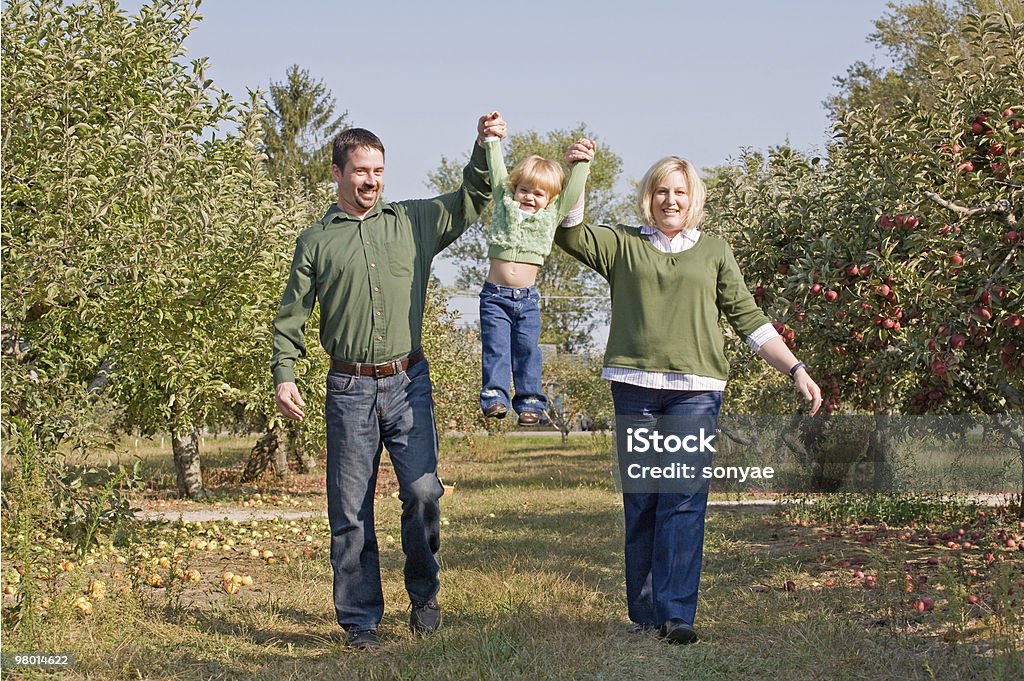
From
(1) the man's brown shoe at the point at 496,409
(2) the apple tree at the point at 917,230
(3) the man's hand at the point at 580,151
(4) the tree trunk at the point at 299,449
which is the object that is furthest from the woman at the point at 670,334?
(4) the tree trunk at the point at 299,449

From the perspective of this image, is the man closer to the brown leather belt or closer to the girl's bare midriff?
the brown leather belt

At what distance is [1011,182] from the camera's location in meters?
6.92

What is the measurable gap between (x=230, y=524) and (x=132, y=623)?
20.0ft

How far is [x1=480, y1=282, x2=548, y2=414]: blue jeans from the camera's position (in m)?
4.84

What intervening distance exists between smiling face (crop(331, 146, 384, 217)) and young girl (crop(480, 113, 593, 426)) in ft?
1.78

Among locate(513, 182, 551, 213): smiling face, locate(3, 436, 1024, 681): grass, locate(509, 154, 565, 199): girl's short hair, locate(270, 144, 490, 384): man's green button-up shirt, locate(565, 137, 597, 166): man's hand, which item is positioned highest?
locate(565, 137, 597, 166): man's hand

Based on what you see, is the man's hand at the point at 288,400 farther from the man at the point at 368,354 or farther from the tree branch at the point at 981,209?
the tree branch at the point at 981,209

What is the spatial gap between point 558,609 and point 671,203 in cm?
222

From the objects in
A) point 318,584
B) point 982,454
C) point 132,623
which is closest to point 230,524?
point 318,584

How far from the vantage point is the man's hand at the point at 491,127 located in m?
4.89

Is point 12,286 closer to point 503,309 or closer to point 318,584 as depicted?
point 318,584

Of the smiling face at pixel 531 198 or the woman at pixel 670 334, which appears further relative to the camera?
the woman at pixel 670 334

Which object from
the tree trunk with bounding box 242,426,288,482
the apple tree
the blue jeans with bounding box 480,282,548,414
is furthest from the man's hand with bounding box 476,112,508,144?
the tree trunk with bounding box 242,426,288,482

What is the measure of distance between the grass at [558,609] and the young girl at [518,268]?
3.75 feet
